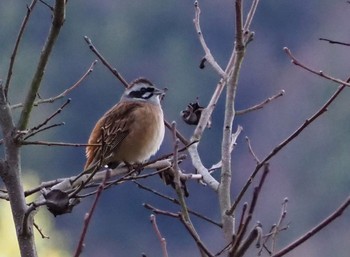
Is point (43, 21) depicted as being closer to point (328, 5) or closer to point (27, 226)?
point (328, 5)

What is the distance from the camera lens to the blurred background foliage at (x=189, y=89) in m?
26.7

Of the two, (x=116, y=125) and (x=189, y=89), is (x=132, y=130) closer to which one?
(x=116, y=125)

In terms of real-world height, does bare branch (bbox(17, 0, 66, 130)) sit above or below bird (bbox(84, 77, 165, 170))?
below

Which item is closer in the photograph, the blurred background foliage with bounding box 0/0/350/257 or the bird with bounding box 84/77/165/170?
the bird with bounding box 84/77/165/170

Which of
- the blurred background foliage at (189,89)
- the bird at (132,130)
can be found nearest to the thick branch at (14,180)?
the bird at (132,130)

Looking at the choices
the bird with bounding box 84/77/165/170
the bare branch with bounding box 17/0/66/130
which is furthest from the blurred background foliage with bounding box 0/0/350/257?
the bare branch with bounding box 17/0/66/130

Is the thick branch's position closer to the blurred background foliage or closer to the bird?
the bird

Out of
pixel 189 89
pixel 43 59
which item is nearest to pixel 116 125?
pixel 43 59

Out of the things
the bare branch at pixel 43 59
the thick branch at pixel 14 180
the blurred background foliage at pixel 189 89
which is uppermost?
the blurred background foliage at pixel 189 89

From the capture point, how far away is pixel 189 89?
29047 mm

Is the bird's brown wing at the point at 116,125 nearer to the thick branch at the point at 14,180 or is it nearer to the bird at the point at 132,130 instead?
the bird at the point at 132,130

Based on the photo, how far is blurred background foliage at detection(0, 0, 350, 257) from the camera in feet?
87.6

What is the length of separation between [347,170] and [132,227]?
5918 mm

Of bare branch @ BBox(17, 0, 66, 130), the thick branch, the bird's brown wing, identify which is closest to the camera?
the thick branch
